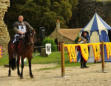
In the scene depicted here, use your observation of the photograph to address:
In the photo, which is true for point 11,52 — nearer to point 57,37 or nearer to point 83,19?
point 57,37

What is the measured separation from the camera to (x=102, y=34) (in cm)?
2245

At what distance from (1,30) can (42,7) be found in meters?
24.5

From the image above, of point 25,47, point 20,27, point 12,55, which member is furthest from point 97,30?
point 25,47

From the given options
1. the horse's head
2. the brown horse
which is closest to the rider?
the brown horse

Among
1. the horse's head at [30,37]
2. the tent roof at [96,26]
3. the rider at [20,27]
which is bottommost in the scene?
the horse's head at [30,37]

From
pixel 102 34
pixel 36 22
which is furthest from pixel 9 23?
pixel 102 34

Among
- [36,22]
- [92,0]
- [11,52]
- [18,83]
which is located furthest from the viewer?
[92,0]

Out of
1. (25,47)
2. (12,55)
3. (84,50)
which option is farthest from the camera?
(84,50)

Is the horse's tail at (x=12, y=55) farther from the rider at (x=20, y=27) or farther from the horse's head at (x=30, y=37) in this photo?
the horse's head at (x=30, y=37)

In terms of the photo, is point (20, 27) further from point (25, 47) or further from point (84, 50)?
point (84, 50)

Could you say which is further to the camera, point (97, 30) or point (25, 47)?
Answer: point (97, 30)

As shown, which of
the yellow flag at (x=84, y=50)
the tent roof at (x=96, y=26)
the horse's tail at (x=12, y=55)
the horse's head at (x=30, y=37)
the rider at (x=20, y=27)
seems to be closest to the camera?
the horse's head at (x=30, y=37)

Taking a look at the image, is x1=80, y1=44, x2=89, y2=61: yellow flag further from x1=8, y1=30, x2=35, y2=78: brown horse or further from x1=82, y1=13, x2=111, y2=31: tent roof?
x1=82, y1=13, x2=111, y2=31: tent roof

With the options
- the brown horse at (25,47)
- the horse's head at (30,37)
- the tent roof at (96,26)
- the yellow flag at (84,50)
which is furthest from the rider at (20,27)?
the tent roof at (96,26)
